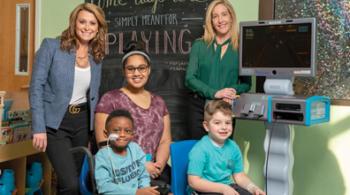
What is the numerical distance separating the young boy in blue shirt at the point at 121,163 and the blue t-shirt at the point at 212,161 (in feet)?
0.77

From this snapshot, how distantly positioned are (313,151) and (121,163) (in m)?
1.34

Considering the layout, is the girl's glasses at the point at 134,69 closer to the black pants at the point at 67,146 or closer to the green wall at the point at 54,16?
the black pants at the point at 67,146

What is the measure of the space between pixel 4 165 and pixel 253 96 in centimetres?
201

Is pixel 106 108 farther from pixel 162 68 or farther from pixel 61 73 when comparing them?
pixel 162 68

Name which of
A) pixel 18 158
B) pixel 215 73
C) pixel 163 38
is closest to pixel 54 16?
pixel 163 38

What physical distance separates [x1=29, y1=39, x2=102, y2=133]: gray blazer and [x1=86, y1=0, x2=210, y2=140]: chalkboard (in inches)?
38.3

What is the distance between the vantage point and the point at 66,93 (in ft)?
7.89

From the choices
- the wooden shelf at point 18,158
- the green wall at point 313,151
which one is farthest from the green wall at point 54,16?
the green wall at point 313,151

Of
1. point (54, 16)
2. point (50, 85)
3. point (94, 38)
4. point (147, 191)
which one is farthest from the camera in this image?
point (54, 16)

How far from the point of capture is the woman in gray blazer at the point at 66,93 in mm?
2371

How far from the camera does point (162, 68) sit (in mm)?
3291

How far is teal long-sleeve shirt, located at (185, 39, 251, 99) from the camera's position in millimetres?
2619

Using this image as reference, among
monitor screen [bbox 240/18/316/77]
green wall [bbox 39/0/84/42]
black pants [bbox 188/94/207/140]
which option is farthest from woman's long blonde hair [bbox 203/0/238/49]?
green wall [bbox 39/0/84/42]

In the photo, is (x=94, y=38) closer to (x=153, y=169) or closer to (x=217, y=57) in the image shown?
(x=217, y=57)
